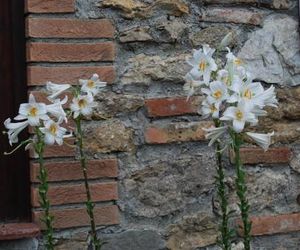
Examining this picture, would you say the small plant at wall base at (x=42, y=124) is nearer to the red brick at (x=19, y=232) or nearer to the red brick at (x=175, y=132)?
the red brick at (x=19, y=232)

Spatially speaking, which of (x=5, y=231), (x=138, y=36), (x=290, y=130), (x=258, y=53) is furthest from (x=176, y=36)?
(x=5, y=231)

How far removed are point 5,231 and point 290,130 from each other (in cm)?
121

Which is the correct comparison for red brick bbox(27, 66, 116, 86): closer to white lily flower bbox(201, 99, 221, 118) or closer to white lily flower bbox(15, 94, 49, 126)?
white lily flower bbox(15, 94, 49, 126)

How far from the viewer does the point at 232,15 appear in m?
2.66

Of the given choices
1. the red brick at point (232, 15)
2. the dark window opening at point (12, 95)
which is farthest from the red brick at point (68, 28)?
the red brick at point (232, 15)

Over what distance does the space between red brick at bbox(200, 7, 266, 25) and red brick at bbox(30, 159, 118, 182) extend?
69 cm

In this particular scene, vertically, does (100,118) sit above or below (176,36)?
below

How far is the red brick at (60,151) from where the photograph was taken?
7.82 ft

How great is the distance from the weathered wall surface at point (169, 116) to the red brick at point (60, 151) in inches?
1.1

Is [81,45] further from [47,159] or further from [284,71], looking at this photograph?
[284,71]

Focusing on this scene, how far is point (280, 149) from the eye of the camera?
2.71 m

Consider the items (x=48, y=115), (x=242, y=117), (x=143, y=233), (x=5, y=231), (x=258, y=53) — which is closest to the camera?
(x=242, y=117)

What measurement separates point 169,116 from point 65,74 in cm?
43

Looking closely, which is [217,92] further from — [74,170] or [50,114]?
[74,170]
